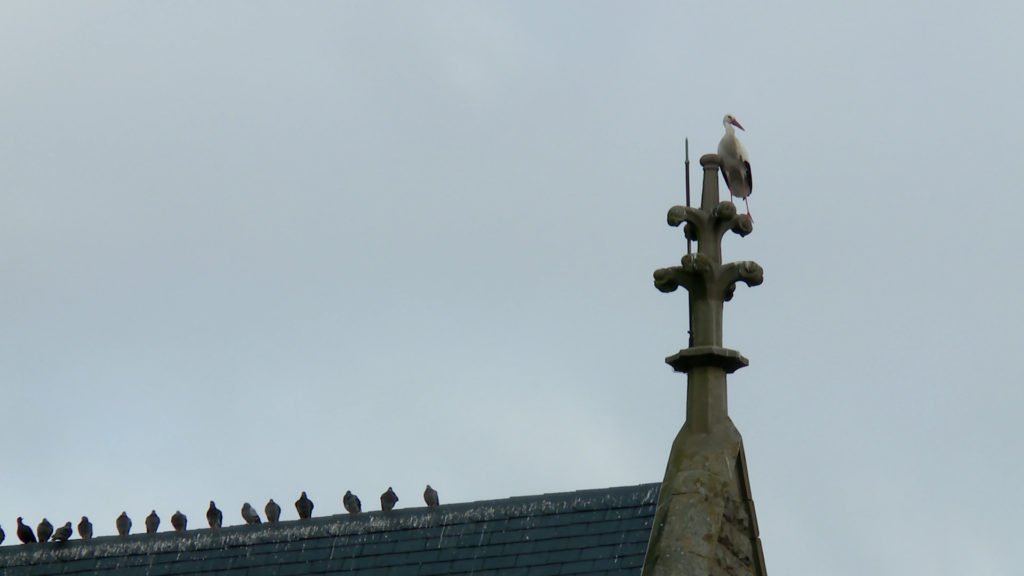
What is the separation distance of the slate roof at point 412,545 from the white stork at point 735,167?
6183mm

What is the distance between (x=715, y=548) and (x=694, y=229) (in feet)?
8.98

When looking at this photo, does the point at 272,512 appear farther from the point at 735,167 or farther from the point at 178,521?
the point at 735,167

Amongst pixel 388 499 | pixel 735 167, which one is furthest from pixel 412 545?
pixel 735 167

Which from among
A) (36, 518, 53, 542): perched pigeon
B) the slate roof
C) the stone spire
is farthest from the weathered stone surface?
(36, 518, 53, 542): perched pigeon

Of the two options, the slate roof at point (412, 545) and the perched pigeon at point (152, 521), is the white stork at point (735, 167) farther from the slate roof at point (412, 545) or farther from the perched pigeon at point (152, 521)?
the perched pigeon at point (152, 521)

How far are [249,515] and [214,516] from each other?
501mm

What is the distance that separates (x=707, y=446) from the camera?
2028cm

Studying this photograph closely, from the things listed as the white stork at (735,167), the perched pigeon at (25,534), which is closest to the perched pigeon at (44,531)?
the perched pigeon at (25,534)

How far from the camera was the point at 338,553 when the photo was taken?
30.6 m

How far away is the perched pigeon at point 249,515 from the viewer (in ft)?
109

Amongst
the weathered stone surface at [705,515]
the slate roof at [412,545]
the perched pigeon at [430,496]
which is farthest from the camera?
the perched pigeon at [430,496]

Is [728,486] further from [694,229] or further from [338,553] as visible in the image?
[338,553]

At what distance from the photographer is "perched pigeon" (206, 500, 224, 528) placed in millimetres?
33156

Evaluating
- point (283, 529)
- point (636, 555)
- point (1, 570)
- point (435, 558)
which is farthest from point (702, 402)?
point (1, 570)
